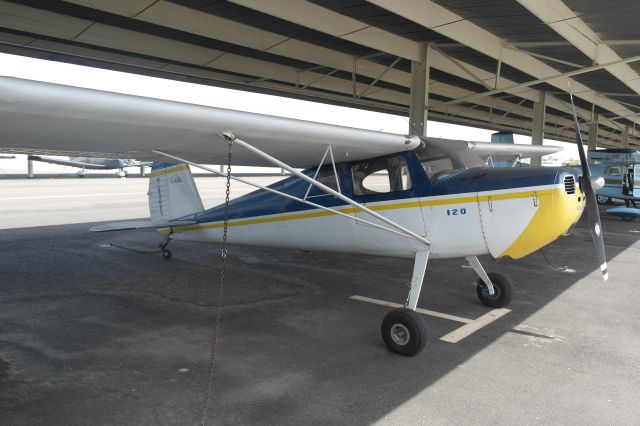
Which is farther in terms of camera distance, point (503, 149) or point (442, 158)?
point (503, 149)

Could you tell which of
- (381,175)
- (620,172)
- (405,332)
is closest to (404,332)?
(405,332)

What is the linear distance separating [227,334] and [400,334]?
5.75 ft

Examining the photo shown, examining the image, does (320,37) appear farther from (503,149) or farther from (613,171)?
(613,171)

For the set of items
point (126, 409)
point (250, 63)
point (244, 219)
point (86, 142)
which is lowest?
point (126, 409)

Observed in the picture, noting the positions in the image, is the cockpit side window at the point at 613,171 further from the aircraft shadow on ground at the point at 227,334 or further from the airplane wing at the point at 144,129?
the airplane wing at the point at 144,129

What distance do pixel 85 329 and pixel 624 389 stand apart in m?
4.95

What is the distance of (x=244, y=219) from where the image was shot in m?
6.69

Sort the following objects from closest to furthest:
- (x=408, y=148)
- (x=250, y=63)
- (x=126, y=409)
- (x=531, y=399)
→ (x=126, y=409)
(x=531, y=399)
(x=408, y=148)
(x=250, y=63)

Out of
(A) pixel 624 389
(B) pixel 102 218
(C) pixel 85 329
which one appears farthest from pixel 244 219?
(B) pixel 102 218

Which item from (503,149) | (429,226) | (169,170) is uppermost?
(503,149)

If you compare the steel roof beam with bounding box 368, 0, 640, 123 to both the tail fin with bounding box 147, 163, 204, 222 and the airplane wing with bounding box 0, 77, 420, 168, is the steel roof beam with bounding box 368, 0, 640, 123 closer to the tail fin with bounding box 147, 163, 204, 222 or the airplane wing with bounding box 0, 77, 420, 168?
the airplane wing with bounding box 0, 77, 420, 168

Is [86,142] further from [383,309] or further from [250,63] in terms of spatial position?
[250,63]

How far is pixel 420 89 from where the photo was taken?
1099 centimetres

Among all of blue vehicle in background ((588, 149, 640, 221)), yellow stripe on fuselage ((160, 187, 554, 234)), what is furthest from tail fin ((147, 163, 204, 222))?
blue vehicle in background ((588, 149, 640, 221))
